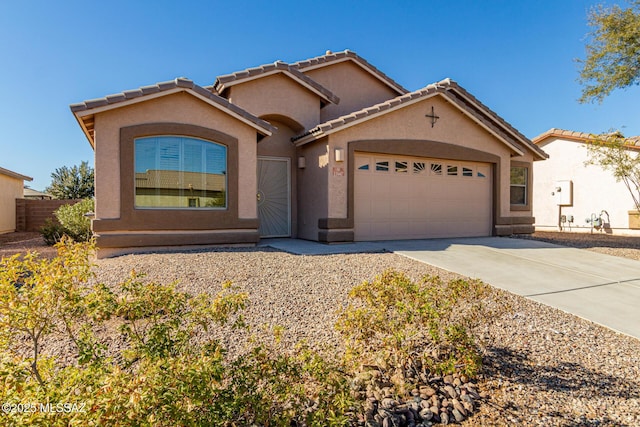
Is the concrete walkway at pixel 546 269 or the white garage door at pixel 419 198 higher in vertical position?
the white garage door at pixel 419 198

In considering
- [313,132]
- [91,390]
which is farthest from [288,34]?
[91,390]

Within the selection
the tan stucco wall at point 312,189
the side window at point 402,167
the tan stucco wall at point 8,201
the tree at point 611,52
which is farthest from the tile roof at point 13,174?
the tree at point 611,52

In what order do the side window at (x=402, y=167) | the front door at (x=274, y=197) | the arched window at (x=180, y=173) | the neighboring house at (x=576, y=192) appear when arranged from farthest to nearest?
the neighboring house at (x=576, y=192)
the front door at (x=274, y=197)
the side window at (x=402, y=167)
the arched window at (x=180, y=173)

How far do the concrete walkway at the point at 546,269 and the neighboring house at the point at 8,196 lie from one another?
16851 millimetres

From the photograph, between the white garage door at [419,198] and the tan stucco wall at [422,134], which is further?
the white garage door at [419,198]

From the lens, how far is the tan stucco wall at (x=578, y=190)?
58.0ft

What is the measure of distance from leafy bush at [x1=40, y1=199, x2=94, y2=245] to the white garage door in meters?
8.78

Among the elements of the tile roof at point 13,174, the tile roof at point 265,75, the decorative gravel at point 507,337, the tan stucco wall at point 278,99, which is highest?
the tile roof at point 265,75

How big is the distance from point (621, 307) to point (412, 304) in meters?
4.32

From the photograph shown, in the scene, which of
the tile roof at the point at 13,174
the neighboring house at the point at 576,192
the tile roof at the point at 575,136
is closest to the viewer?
the tile roof at the point at 575,136

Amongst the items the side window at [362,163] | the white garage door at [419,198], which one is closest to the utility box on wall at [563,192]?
the white garage door at [419,198]

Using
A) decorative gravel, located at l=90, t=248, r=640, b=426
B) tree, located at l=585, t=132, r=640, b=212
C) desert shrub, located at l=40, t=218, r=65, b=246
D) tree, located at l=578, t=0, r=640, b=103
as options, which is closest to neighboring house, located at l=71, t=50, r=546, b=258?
decorative gravel, located at l=90, t=248, r=640, b=426

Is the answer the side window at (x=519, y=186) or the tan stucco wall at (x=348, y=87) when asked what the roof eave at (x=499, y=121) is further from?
the tan stucco wall at (x=348, y=87)

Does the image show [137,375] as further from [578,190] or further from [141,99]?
[578,190]
